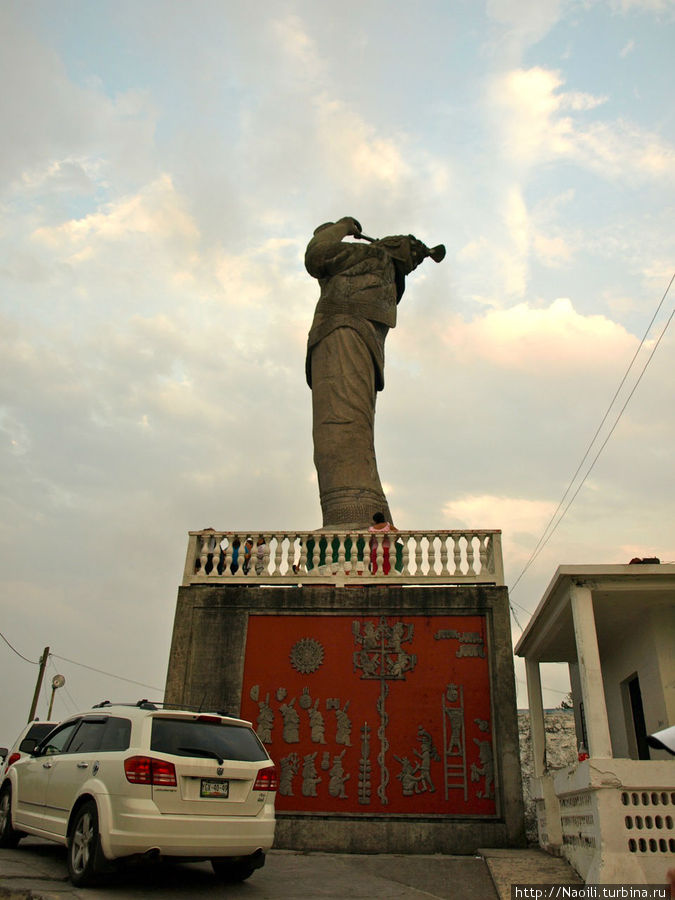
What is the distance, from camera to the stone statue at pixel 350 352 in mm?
13875

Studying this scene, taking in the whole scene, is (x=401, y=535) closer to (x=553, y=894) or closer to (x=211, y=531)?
(x=211, y=531)

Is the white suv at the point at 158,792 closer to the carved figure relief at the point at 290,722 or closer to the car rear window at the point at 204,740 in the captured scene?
the car rear window at the point at 204,740

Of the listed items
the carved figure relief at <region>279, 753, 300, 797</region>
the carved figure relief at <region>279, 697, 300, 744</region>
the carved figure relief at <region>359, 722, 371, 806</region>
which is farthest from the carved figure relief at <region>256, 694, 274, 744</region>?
the carved figure relief at <region>359, 722, 371, 806</region>

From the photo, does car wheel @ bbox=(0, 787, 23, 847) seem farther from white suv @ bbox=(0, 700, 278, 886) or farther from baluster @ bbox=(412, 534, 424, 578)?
baluster @ bbox=(412, 534, 424, 578)

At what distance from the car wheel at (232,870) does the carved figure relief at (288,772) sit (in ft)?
11.2

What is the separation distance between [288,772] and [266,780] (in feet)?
13.7

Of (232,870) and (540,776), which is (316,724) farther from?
(232,870)

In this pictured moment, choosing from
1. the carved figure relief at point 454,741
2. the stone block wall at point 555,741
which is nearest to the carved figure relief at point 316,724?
the carved figure relief at point 454,741

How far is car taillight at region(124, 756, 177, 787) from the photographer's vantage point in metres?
5.27

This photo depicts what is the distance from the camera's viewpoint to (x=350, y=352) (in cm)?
1509

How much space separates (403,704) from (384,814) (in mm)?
1411

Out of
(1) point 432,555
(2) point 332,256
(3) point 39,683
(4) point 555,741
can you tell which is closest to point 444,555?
(1) point 432,555

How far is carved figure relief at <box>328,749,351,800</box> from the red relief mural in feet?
0.04

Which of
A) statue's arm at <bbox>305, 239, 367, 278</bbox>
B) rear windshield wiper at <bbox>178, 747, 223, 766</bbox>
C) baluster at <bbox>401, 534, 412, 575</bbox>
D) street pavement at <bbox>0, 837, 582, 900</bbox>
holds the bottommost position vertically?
street pavement at <bbox>0, 837, 582, 900</bbox>
